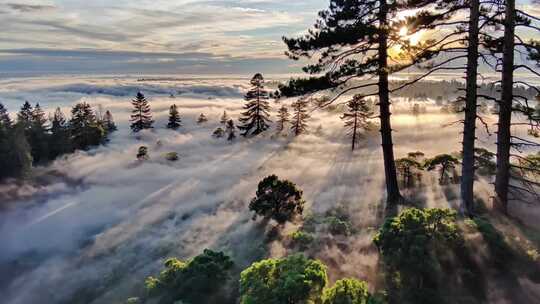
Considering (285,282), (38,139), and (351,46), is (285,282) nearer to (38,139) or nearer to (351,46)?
(351,46)

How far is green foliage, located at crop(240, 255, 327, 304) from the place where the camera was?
37.0ft

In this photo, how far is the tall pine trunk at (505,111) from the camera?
1422 centimetres

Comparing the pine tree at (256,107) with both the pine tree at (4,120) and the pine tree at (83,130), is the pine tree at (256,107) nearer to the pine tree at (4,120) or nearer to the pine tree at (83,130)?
the pine tree at (83,130)

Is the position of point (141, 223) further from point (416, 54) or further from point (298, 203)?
point (416, 54)

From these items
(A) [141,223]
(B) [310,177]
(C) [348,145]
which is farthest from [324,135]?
(A) [141,223]

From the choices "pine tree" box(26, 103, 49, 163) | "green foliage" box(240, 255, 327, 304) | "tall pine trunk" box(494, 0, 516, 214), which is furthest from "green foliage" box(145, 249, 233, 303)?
"pine tree" box(26, 103, 49, 163)

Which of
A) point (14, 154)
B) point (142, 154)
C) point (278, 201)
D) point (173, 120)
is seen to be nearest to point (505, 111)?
point (278, 201)

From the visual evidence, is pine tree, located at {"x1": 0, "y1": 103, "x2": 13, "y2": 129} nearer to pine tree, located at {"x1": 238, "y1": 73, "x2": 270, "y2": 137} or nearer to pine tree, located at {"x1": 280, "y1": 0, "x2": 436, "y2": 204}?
pine tree, located at {"x1": 238, "y1": 73, "x2": 270, "y2": 137}

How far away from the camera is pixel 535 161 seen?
65.9ft

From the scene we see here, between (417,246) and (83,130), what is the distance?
70708 millimetres

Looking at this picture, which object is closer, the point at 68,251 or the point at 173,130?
the point at 68,251

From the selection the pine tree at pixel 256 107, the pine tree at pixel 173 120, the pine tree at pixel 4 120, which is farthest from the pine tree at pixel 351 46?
the pine tree at pixel 173 120

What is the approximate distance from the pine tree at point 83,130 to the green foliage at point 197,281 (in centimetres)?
5961

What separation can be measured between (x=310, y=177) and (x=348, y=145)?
62.7 ft
